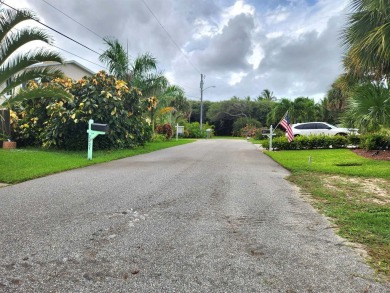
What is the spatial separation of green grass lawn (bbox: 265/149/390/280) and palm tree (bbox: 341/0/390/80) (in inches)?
122

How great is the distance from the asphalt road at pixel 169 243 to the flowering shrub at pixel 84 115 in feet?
26.3

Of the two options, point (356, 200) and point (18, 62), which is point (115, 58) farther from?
point (356, 200)

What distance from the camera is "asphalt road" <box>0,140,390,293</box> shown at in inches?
111

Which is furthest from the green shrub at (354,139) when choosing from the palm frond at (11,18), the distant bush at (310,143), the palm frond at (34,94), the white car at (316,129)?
the palm frond at (11,18)

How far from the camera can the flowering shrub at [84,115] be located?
14.3 meters

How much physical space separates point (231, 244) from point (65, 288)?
1.80m

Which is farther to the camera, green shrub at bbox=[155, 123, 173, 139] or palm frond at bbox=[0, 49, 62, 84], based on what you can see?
green shrub at bbox=[155, 123, 173, 139]

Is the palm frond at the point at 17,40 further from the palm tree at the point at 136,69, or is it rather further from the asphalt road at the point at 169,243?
the palm tree at the point at 136,69

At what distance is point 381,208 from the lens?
5.33 meters

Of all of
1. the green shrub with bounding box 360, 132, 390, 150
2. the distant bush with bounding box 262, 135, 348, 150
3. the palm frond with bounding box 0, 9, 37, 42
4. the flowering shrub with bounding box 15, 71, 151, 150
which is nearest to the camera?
the palm frond with bounding box 0, 9, 37, 42

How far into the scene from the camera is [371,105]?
10.5m

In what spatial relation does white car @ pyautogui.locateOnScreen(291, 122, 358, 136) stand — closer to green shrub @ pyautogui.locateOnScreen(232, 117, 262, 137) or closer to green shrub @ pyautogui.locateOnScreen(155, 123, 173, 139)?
green shrub @ pyautogui.locateOnScreen(155, 123, 173, 139)

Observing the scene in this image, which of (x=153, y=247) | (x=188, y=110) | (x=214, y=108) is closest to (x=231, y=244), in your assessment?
(x=153, y=247)

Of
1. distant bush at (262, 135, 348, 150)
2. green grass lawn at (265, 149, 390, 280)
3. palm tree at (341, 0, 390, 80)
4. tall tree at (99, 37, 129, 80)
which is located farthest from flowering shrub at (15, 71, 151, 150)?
palm tree at (341, 0, 390, 80)
